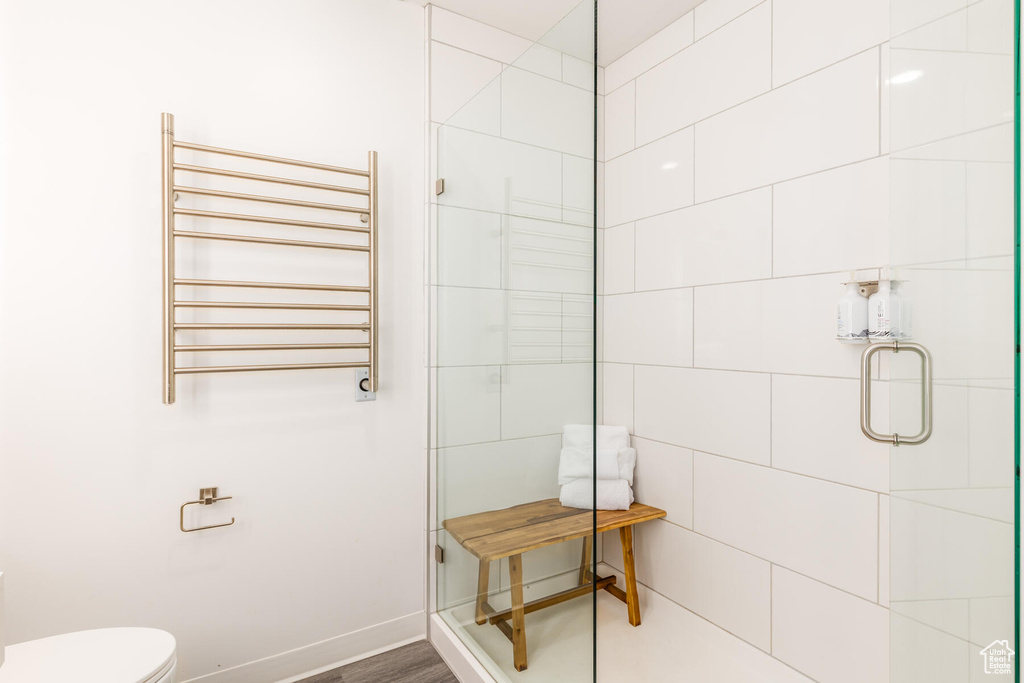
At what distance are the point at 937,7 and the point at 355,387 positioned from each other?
1.61 meters

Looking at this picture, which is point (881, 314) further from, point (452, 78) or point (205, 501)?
point (205, 501)

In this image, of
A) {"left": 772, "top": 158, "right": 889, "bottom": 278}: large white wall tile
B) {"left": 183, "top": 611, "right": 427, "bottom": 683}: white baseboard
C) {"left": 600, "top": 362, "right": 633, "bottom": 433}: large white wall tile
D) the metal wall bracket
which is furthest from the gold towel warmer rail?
{"left": 772, "top": 158, "right": 889, "bottom": 278}: large white wall tile

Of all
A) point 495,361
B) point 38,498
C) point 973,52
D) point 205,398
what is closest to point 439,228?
point 495,361

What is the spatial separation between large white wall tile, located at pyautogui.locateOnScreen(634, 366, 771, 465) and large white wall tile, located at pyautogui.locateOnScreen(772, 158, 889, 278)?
397 mm

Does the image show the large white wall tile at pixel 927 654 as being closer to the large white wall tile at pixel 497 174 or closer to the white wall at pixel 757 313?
the white wall at pixel 757 313

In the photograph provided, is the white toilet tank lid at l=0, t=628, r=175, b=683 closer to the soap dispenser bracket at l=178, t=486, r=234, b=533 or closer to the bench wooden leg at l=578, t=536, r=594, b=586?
the soap dispenser bracket at l=178, t=486, r=234, b=533

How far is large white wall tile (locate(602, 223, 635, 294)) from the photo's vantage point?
2141 mm

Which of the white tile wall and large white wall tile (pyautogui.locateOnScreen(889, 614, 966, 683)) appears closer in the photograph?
large white wall tile (pyautogui.locateOnScreen(889, 614, 966, 683))

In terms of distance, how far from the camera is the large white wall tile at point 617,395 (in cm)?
215

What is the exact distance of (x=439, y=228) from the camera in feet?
5.99

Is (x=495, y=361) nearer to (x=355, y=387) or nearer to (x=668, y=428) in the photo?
(x=355, y=387)

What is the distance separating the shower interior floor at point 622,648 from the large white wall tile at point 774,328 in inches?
36.3

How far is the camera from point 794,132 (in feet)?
5.02

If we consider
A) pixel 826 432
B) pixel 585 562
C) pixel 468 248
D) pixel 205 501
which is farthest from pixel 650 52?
pixel 205 501
